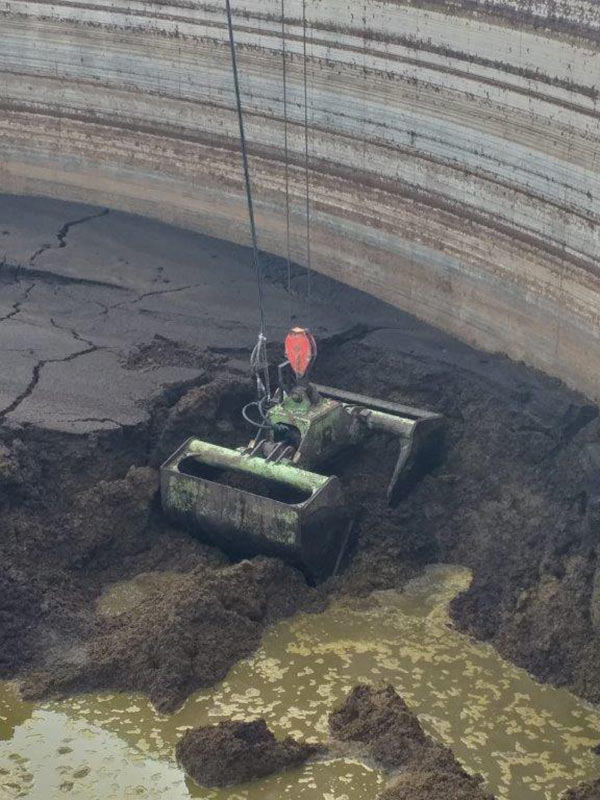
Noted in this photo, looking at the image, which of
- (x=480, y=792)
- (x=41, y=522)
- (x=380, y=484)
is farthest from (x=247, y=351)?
(x=480, y=792)

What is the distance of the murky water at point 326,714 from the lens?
28.8ft

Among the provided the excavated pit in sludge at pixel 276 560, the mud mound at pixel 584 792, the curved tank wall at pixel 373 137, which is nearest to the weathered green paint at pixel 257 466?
the excavated pit in sludge at pixel 276 560

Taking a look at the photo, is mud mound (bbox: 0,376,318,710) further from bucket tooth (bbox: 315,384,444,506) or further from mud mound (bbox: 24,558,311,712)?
bucket tooth (bbox: 315,384,444,506)

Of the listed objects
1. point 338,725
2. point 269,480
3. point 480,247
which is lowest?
point 338,725

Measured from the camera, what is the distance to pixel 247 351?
13008 millimetres

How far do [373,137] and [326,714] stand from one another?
6618 mm

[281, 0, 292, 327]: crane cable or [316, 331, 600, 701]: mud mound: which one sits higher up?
[281, 0, 292, 327]: crane cable

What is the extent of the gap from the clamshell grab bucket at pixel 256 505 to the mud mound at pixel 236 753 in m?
2.08

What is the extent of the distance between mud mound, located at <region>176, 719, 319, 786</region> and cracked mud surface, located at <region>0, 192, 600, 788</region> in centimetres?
67

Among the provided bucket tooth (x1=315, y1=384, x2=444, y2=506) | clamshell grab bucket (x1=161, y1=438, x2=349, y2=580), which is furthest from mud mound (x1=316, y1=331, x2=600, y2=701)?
clamshell grab bucket (x1=161, y1=438, x2=349, y2=580)

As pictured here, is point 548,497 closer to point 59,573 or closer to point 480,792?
point 480,792

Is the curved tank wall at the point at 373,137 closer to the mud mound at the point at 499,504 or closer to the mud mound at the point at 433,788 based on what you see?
the mud mound at the point at 499,504

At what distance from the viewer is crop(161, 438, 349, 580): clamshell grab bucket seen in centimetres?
1080

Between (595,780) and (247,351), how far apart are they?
5.90m
